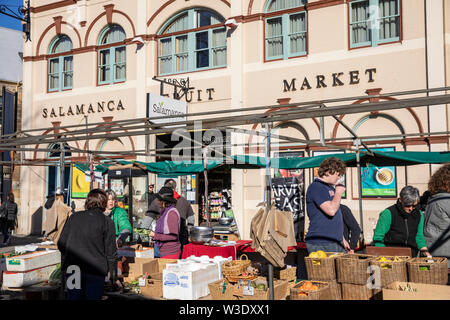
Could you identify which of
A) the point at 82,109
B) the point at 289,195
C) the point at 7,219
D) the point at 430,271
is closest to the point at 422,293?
the point at 430,271

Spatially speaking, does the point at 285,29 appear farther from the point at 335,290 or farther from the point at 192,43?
the point at 335,290

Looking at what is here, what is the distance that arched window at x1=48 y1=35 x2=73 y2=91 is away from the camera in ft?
61.0

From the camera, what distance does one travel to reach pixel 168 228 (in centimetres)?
742

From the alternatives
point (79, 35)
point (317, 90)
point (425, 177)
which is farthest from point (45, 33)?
point (425, 177)

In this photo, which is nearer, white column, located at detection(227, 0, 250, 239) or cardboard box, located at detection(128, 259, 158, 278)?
cardboard box, located at detection(128, 259, 158, 278)

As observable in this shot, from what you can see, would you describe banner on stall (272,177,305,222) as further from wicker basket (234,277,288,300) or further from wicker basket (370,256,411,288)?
wicker basket (370,256,411,288)

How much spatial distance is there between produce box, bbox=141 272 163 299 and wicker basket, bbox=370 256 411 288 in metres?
3.00

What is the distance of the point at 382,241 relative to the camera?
6.73 metres

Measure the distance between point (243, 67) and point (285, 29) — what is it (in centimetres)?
176

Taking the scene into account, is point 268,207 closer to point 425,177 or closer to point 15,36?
point 425,177

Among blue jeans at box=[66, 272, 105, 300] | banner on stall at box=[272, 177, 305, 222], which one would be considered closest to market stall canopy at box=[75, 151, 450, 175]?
banner on stall at box=[272, 177, 305, 222]

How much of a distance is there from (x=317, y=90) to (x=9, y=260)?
957 centimetres

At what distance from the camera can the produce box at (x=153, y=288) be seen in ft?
21.3
